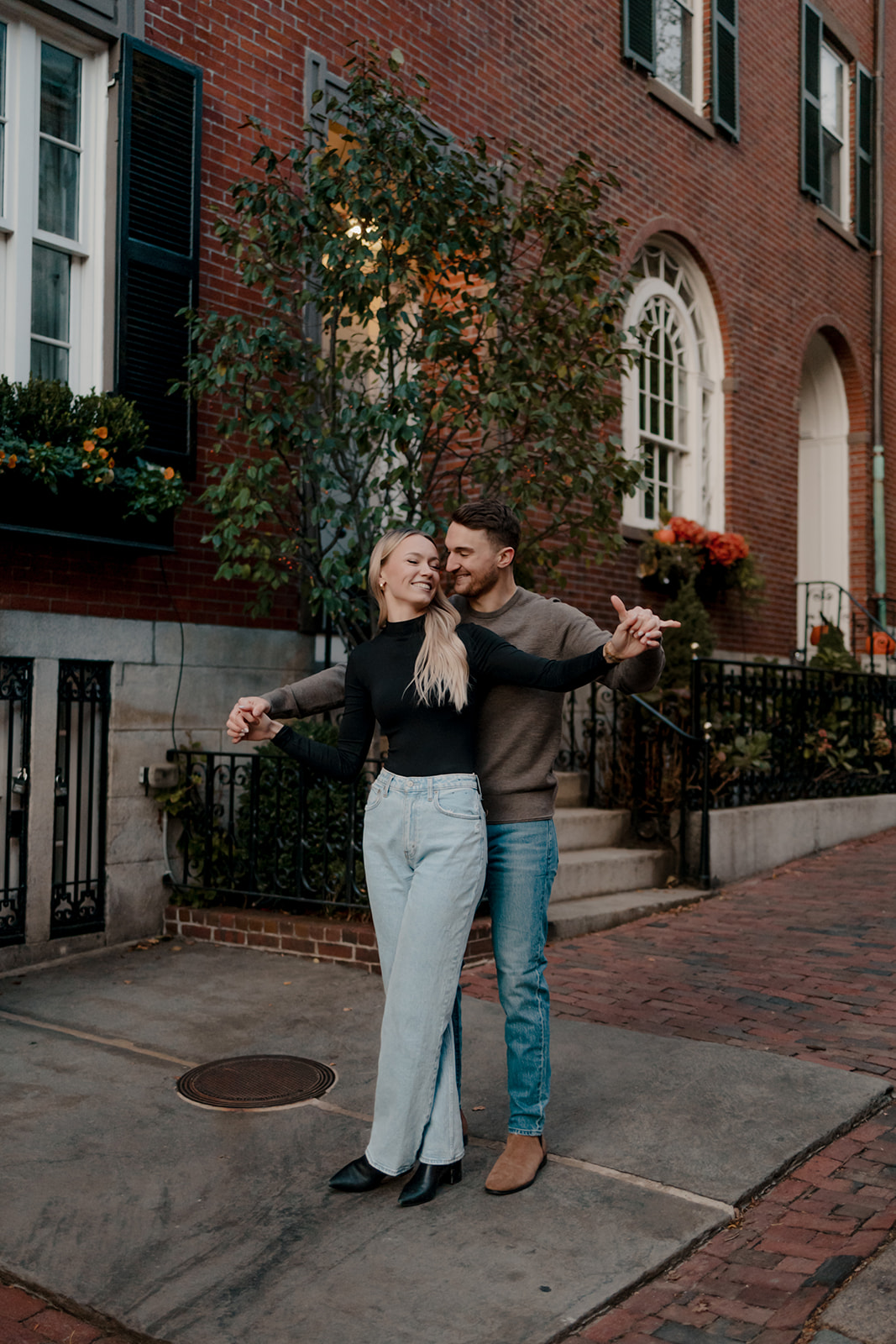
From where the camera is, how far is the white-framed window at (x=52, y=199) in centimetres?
624

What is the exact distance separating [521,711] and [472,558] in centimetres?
47

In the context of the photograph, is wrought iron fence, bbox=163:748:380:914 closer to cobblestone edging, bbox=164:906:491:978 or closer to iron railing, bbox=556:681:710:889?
cobblestone edging, bbox=164:906:491:978

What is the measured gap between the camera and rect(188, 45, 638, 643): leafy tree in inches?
248

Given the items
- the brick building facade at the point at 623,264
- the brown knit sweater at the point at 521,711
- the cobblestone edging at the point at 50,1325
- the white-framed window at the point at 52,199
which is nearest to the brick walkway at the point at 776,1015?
the cobblestone edging at the point at 50,1325

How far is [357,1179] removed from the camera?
137 inches

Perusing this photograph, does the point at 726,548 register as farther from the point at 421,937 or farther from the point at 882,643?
the point at 421,937

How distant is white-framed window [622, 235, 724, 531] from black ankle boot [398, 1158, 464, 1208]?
8.18 meters

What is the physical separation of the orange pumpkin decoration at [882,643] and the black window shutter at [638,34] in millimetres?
5948

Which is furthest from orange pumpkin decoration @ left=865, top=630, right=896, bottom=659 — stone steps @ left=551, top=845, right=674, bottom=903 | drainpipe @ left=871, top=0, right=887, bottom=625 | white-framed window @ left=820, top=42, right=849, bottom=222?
stone steps @ left=551, top=845, right=674, bottom=903

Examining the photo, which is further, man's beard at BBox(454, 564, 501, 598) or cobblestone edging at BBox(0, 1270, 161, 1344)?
man's beard at BBox(454, 564, 501, 598)

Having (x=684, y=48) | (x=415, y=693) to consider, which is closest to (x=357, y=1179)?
(x=415, y=693)

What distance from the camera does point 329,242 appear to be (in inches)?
244

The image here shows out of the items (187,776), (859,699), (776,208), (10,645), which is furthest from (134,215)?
(776,208)

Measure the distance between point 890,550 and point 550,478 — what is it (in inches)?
370
